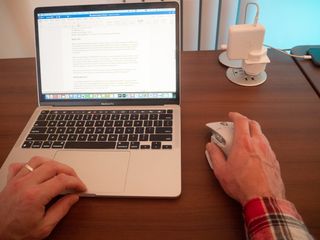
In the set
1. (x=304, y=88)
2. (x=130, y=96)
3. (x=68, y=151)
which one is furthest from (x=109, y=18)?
(x=304, y=88)

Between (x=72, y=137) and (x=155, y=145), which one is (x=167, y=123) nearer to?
(x=155, y=145)

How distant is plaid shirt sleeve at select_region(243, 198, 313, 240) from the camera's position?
44 centimetres

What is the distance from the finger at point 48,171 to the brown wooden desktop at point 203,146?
66 millimetres

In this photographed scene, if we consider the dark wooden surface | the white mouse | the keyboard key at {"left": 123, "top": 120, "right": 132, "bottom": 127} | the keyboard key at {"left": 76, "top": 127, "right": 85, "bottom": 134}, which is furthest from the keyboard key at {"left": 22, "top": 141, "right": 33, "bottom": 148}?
the dark wooden surface

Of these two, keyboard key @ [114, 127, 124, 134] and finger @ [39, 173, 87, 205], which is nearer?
finger @ [39, 173, 87, 205]

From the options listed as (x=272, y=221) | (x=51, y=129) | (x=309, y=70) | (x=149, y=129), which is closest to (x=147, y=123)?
(x=149, y=129)

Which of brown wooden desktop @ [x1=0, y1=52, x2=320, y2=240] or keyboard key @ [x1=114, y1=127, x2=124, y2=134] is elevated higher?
keyboard key @ [x1=114, y1=127, x2=124, y2=134]

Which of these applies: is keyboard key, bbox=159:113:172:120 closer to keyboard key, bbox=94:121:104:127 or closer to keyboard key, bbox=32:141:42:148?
keyboard key, bbox=94:121:104:127

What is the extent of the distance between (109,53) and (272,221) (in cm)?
52

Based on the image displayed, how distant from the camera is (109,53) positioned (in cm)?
73

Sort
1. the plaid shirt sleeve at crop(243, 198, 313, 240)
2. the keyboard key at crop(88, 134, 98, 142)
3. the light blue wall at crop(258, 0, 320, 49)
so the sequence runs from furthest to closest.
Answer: the light blue wall at crop(258, 0, 320, 49) → the keyboard key at crop(88, 134, 98, 142) → the plaid shirt sleeve at crop(243, 198, 313, 240)

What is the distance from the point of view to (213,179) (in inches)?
23.1

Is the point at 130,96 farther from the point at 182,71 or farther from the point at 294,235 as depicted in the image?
the point at 294,235

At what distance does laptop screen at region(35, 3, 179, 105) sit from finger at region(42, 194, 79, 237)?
289mm
